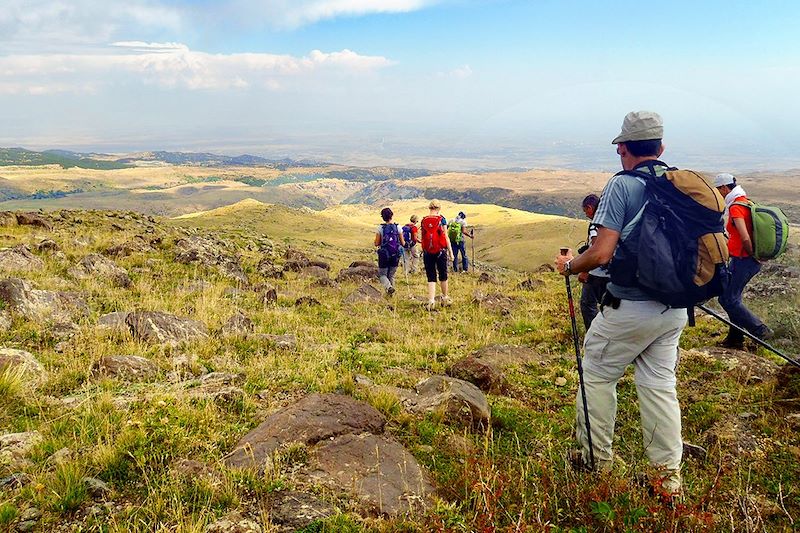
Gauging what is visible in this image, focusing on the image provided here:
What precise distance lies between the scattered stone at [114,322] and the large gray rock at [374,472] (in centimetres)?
467

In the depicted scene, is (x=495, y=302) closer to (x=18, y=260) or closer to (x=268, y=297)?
(x=268, y=297)

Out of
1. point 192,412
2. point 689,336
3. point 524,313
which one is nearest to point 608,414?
point 192,412

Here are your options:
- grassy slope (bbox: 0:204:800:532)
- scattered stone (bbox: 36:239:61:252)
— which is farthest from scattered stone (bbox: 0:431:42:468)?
scattered stone (bbox: 36:239:61:252)

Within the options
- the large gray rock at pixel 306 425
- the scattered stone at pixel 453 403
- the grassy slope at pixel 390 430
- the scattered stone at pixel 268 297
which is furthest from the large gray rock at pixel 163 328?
the scattered stone at pixel 453 403

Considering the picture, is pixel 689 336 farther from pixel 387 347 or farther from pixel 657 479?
pixel 657 479

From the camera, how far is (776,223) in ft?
22.1

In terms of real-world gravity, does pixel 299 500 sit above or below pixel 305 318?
above

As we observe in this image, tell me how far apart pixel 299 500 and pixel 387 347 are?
4874mm

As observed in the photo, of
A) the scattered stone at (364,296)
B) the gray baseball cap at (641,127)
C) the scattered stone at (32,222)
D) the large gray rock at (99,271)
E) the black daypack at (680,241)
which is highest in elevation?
the gray baseball cap at (641,127)

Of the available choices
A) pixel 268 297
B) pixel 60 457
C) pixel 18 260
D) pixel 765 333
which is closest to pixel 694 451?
pixel 765 333

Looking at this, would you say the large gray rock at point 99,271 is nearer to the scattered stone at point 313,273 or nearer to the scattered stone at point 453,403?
the scattered stone at point 313,273

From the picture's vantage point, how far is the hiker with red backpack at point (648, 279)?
3498mm

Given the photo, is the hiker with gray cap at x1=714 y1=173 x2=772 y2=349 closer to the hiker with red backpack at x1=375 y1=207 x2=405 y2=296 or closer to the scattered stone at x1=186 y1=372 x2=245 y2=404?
the scattered stone at x1=186 y1=372 x2=245 y2=404

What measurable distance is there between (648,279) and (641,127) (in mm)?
1260
